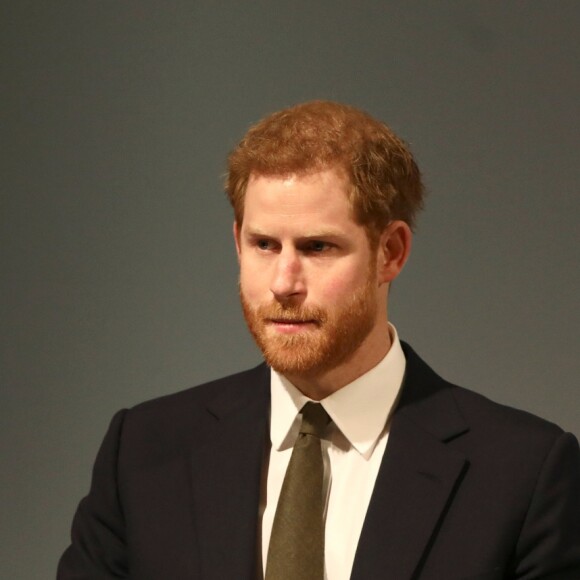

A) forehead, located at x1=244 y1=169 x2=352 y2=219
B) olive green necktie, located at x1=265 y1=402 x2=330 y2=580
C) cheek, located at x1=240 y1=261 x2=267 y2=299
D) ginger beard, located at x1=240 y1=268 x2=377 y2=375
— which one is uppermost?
forehead, located at x1=244 y1=169 x2=352 y2=219

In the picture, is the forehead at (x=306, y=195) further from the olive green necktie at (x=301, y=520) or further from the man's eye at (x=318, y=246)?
the olive green necktie at (x=301, y=520)

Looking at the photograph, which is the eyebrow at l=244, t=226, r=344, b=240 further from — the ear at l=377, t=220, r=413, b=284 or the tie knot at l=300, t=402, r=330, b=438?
the tie knot at l=300, t=402, r=330, b=438

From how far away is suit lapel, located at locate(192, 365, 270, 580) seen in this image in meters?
1.99

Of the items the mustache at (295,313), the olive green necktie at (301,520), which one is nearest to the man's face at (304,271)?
the mustache at (295,313)

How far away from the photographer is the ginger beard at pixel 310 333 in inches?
76.8

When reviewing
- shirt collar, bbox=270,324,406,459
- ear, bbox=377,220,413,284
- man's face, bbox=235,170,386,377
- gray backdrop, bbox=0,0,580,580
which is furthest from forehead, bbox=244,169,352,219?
gray backdrop, bbox=0,0,580,580

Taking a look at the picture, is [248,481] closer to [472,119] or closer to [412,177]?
[412,177]

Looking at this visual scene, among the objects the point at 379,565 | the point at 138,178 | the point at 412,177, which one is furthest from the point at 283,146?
the point at 138,178

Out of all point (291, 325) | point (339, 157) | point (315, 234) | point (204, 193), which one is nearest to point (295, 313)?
point (291, 325)

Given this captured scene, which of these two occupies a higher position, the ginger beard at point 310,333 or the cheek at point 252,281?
the cheek at point 252,281

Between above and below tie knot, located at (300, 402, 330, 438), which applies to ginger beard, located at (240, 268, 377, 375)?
above

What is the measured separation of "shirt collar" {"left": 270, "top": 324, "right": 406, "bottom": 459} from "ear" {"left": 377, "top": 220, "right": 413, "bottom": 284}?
0.13 meters

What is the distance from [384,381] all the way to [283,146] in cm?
40

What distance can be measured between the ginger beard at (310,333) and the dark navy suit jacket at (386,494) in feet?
0.54
